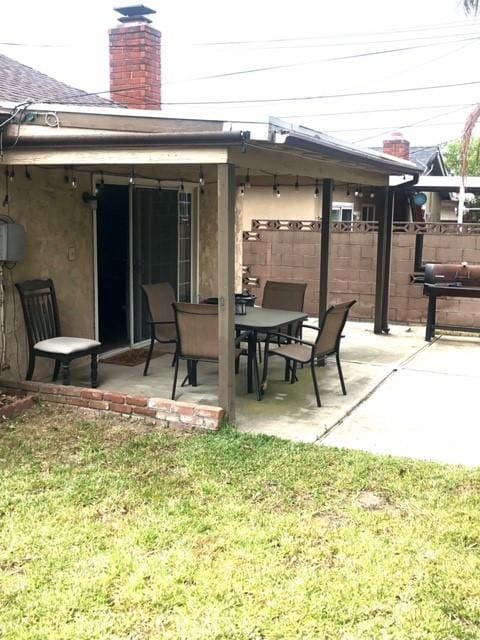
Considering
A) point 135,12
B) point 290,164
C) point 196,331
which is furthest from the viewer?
point 135,12

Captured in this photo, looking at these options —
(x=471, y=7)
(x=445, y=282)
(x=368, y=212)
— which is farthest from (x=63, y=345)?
(x=368, y=212)

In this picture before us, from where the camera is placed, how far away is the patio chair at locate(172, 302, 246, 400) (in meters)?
5.84

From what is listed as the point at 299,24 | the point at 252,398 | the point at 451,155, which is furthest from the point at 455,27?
the point at 451,155

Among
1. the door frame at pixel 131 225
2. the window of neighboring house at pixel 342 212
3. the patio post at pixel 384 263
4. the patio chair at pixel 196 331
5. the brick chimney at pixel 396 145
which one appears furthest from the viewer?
the brick chimney at pixel 396 145

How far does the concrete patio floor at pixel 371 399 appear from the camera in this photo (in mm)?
5297

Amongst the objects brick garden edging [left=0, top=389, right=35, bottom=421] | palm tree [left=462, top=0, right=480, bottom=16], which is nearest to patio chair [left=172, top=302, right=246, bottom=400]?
brick garden edging [left=0, top=389, right=35, bottom=421]

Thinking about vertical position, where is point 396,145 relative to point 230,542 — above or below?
above

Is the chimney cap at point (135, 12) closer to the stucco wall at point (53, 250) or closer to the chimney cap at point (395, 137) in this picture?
the stucco wall at point (53, 250)

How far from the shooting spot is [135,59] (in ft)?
34.2

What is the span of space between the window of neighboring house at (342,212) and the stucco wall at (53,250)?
8928 mm


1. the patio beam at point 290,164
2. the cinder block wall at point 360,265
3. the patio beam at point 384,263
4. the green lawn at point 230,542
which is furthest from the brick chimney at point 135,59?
the green lawn at point 230,542

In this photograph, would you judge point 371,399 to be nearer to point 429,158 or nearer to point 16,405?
point 16,405

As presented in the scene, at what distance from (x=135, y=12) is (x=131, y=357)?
600cm

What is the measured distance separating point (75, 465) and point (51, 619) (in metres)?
1.82
